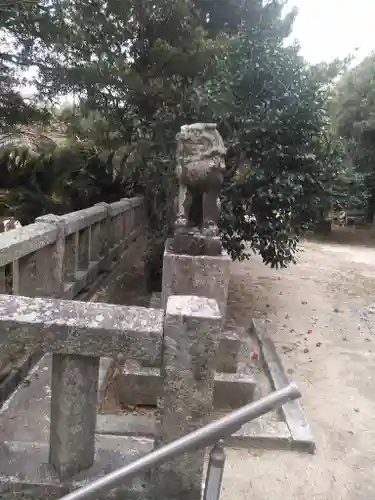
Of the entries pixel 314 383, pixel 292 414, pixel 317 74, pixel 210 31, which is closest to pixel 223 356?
pixel 292 414

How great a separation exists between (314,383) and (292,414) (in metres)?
0.99

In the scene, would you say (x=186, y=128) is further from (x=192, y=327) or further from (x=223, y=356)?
(x=192, y=327)

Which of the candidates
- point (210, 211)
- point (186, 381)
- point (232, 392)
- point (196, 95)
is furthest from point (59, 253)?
point (186, 381)

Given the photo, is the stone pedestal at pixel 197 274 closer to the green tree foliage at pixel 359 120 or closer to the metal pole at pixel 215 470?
the metal pole at pixel 215 470

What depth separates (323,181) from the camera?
5.75m

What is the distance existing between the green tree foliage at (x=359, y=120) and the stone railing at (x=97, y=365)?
Answer: 1496cm

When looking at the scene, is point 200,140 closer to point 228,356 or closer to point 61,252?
point 61,252

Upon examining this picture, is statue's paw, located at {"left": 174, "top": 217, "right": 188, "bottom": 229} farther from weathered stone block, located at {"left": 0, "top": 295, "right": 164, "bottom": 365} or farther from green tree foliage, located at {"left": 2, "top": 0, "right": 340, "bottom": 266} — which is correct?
weathered stone block, located at {"left": 0, "top": 295, "right": 164, "bottom": 365}

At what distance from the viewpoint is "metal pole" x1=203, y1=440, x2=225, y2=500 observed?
128 cm

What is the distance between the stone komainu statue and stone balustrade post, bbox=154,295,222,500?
8.01ft

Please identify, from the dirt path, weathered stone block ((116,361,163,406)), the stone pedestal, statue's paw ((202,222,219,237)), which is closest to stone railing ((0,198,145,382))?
weathered stone block ((116,361,163,406))

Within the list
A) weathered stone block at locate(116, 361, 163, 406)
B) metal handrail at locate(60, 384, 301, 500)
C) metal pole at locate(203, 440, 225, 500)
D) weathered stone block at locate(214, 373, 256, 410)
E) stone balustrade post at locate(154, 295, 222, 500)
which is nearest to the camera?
metal handrail at locate(60, 384, 301, 500)

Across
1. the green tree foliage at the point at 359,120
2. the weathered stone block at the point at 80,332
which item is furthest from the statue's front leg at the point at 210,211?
the green tree foliage at the point at 359,120

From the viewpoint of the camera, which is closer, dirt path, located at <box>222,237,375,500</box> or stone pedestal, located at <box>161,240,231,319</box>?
dirt path, located at <box>222,237,375,500</box>
